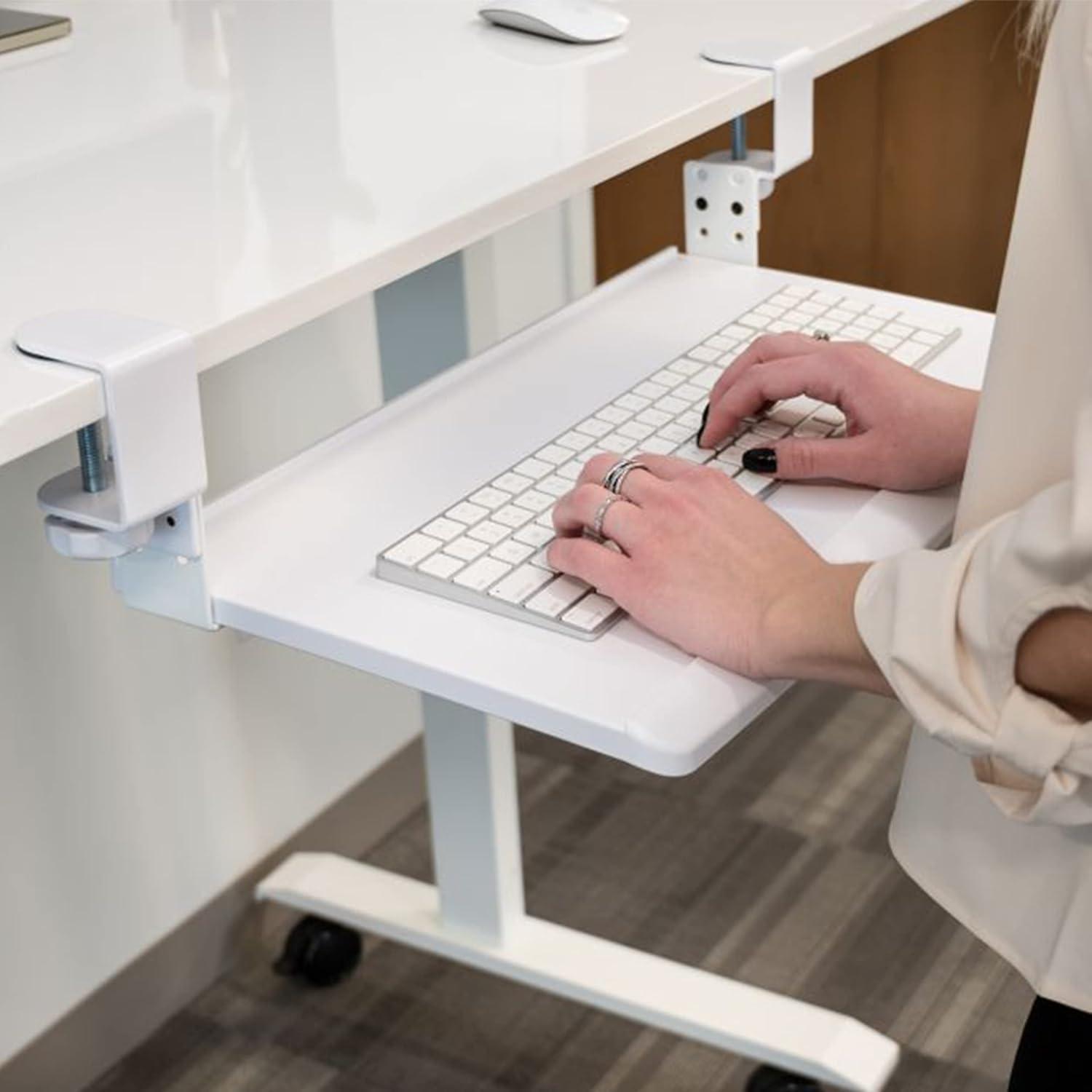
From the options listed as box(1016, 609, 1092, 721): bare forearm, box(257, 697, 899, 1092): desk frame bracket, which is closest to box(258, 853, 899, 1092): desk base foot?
box(257, 697, 899, 1092): desk frame bracket

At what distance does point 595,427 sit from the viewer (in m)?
0.99

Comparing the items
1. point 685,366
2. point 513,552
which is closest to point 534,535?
point 513,552

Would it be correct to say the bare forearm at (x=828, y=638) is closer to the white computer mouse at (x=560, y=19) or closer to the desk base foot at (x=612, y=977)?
the white computer mouse at (x=560, y=19)

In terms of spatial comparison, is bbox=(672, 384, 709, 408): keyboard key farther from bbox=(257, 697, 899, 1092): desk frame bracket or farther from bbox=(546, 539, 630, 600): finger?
bbox=(257, 697, 899, 1092): desk frame bracket

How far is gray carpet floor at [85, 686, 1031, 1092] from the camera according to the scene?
159cm

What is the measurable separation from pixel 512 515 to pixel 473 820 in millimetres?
693

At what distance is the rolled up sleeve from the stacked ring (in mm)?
177

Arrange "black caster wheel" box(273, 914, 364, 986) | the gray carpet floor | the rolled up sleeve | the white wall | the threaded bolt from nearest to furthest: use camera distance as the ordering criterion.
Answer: the rolled up sleeve < the threaded bolt < the white wall < the gray carpet floor < "black caster wheel" box(273, 914, 364, 986)

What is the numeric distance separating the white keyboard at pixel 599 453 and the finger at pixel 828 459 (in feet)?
0.05

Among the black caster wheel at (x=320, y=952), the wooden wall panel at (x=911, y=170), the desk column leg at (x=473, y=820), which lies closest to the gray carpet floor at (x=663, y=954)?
the black caster wheel at (x=320, y=952)

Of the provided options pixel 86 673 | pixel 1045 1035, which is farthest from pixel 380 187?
pixel 86 673

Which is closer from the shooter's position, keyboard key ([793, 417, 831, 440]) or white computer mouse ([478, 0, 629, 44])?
keyboard key ([793, 417, 831, 440])

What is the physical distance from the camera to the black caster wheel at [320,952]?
169cm

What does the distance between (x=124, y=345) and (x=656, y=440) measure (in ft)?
1.08
